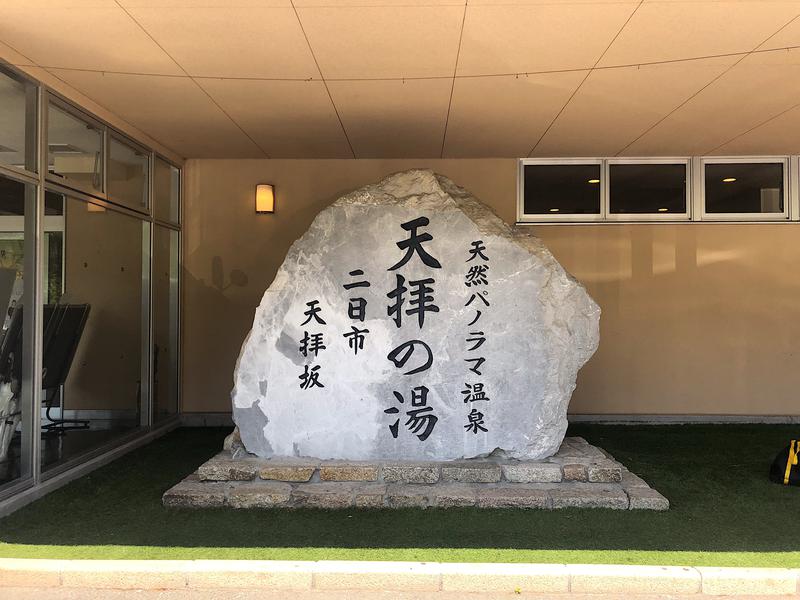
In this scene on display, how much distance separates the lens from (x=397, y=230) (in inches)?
197

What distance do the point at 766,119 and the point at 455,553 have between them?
531cm

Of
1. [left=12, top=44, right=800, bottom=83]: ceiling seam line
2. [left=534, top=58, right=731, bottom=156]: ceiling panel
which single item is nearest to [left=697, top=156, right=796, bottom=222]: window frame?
[left=534, top=58, right=731, bottom=156]: ceiling panel

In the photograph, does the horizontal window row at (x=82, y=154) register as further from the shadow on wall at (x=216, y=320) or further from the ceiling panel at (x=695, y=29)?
the ceiling panel at (x=695, y=29)

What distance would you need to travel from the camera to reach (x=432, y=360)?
488cm

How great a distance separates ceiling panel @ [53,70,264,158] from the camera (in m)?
5.02

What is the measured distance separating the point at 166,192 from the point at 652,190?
5.99m

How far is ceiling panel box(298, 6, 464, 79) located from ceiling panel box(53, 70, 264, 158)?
4.51 ft

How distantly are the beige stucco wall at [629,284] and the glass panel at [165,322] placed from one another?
260 millimetres

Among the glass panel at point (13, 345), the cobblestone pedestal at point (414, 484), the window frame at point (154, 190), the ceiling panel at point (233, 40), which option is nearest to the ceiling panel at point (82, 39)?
the ceiling panel at point (233, 40)

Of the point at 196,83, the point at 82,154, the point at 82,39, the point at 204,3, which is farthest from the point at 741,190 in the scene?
the point at 82,154

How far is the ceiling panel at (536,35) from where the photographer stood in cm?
389

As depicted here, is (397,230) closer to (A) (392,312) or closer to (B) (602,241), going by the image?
(A) (392,312)

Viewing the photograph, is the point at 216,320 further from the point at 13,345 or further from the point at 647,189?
the point at 647,189

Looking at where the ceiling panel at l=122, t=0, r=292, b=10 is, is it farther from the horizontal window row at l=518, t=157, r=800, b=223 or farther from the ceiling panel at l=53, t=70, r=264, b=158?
the horizontal window row at l=518, t=157, r=800, b=223
